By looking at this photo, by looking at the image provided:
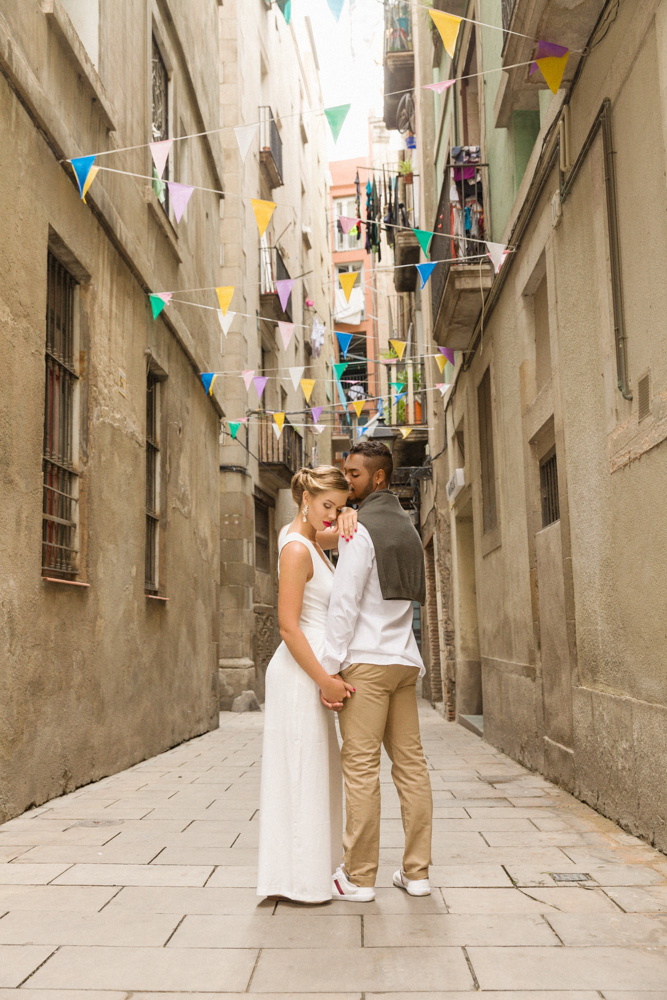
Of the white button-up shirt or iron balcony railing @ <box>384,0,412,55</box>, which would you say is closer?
the white button-up shirt

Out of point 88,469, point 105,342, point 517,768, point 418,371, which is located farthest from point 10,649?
point 418,371

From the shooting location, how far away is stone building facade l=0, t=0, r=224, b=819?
5.66 m

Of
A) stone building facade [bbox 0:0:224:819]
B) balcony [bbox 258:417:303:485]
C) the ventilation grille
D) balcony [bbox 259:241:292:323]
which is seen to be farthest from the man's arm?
balcony [bbox 259:241:292:323]

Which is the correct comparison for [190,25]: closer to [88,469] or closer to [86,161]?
[86,161]

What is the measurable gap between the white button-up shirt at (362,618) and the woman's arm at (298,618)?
2.8 inches

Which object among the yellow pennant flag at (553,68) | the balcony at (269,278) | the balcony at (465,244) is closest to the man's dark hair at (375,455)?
the yellow pennant flag at (553,68)

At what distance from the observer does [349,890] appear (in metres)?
3.62

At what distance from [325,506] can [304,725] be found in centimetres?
85

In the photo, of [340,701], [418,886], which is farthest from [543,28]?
[418,886]

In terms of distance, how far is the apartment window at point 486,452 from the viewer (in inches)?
410

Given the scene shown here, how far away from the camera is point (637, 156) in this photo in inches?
190

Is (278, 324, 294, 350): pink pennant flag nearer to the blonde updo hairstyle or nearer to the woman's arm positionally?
the blonde updo hairstyle

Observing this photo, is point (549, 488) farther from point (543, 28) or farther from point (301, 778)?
point (301, 778)

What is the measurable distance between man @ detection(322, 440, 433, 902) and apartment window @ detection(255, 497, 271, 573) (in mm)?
16080
